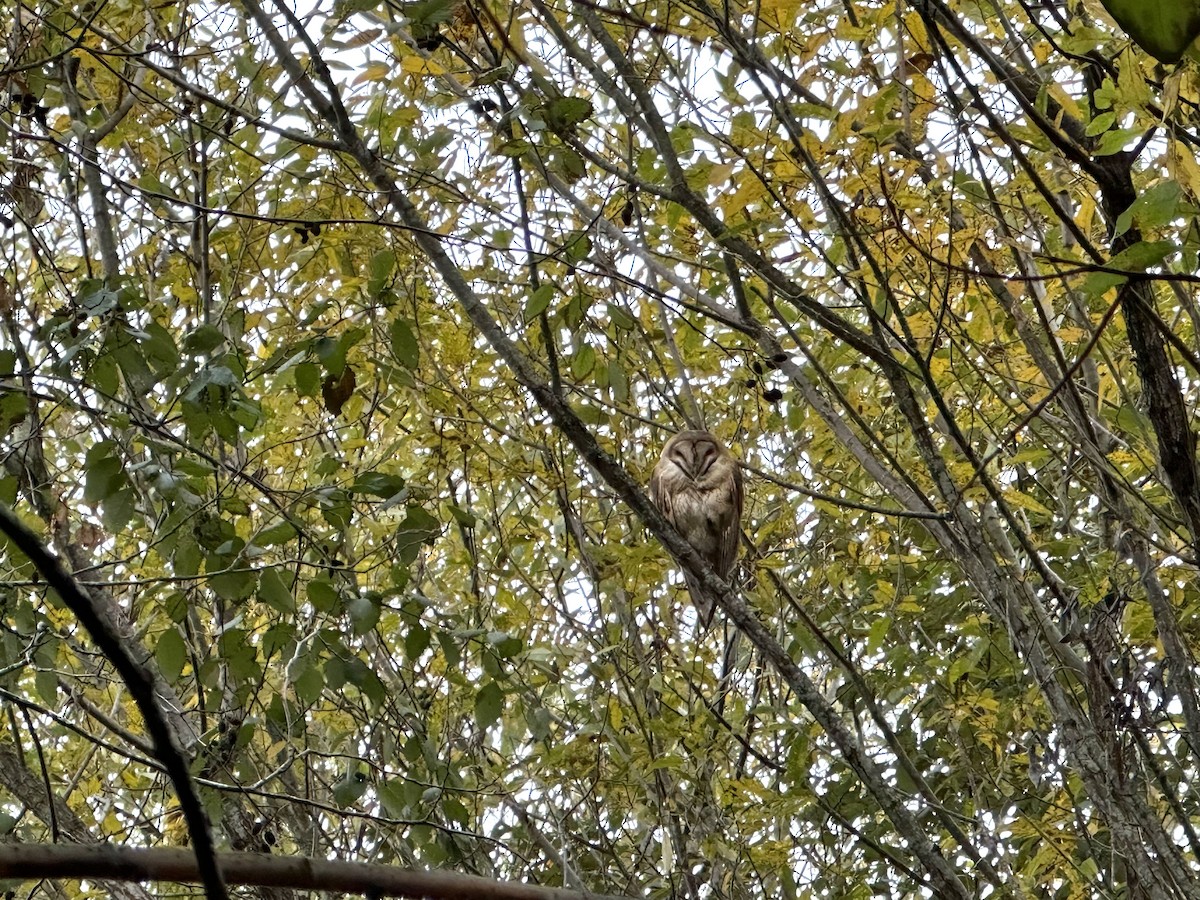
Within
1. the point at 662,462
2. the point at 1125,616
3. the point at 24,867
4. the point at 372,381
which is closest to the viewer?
the point at 24,867

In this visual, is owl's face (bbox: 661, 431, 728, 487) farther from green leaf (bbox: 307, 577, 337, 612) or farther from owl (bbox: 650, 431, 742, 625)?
green leaf (bbox: 307, 577, 337, 612)

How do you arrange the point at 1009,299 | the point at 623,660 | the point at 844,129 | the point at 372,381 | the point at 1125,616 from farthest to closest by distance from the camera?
the point at 623,660 → the point at 372,381 → the point at 1125,616 → the point at 1009,299 → the point at 844,129

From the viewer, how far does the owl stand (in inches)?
186

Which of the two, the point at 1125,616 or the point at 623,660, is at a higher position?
the point at 623,660

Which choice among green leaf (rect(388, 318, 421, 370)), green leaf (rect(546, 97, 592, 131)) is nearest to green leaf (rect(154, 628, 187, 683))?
green leaf (rect(388, 318, 421, 370))

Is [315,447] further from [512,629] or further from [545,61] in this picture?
[545,61]

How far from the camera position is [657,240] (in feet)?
11.5

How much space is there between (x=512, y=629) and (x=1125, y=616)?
1650mm

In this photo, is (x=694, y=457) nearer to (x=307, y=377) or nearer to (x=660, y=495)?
(x=660, y=495)

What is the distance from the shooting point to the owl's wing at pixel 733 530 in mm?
4660

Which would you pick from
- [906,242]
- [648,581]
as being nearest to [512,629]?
[648,581]

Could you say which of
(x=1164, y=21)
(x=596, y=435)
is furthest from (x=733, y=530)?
(x=1164, y=21)

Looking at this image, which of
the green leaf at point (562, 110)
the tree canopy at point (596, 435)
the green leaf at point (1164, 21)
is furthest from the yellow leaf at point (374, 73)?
the green leaf at point (1164, 21)

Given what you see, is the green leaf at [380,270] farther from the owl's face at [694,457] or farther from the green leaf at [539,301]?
the owl's face at [694,457]
